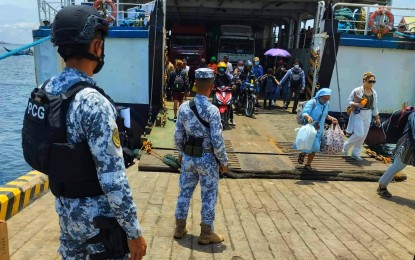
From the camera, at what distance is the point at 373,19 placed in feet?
31.1

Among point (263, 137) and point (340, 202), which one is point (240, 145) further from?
point (340, 202)

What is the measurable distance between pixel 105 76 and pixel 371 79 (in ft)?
22.4

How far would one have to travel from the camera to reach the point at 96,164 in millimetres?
1573

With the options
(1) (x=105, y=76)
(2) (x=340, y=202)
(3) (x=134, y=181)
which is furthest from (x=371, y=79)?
(1) (x=105, y=76)

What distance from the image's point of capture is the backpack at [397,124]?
197 inches

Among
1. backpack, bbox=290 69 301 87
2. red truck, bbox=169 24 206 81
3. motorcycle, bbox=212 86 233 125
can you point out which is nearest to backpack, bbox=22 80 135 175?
motorcycle, bbox=212 86 233 125

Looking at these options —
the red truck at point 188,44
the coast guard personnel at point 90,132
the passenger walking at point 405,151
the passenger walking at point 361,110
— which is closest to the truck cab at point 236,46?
the red truck at point 188,44

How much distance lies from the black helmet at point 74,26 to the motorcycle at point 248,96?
8.53m

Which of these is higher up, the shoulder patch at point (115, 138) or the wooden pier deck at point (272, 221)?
the shoulder patch at point (115, 138)

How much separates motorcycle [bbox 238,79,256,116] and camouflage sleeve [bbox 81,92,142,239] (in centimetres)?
858

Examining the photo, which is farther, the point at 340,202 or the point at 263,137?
the point at 263,137

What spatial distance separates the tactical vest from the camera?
155 cm

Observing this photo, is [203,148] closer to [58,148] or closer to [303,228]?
[303,228]

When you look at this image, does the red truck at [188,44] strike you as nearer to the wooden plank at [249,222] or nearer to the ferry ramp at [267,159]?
the ferry ramp at [267,159]
